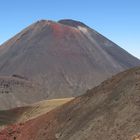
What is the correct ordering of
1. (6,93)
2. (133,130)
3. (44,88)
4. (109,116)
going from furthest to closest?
(44,88), (6,93), (109,116), (133,130)

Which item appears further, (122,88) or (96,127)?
(122,88)

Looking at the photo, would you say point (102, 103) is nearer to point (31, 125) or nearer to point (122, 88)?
point (122, 88)

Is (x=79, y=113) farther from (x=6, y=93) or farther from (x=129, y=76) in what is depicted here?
(x=6, y=93)

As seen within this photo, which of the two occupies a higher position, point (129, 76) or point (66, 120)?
point (129, 76)

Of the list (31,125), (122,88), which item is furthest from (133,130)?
(31,125)

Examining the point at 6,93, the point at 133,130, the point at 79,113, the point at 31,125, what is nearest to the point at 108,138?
the point at 133,130

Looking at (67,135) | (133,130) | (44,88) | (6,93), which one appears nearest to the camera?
(133,130)
